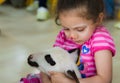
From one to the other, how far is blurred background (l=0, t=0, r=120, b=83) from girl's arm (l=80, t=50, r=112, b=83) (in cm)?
36

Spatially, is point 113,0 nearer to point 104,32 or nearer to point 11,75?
point 11,75

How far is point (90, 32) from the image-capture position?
0.98 m

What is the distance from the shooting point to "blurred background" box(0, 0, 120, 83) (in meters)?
1.58

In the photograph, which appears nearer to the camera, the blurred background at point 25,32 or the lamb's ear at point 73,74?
the lamb's ear at point 73,74

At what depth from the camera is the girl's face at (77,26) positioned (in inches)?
37.5

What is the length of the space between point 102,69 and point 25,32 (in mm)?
1299

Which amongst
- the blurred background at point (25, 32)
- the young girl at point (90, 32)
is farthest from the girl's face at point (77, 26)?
the blurred background at point (25, 32)

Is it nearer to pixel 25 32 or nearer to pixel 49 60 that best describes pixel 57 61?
pixel 49 60

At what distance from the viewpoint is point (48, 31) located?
219 centimetres

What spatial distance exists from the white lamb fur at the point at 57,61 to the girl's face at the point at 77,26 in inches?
2.7

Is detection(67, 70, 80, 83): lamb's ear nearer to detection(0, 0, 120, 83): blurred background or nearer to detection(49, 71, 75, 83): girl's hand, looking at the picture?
detection(49, 71, 75, 83): girl's hand

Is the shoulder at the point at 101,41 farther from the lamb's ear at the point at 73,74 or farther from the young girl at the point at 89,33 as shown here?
the lamb's ear at the point at 73,74

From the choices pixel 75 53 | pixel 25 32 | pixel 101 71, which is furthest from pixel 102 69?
pixel 25 32

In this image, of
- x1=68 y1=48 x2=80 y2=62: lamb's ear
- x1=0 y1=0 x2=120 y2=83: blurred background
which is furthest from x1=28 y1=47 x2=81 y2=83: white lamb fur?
x1=0 y1=0 x2=120 y2=83: blurred background
